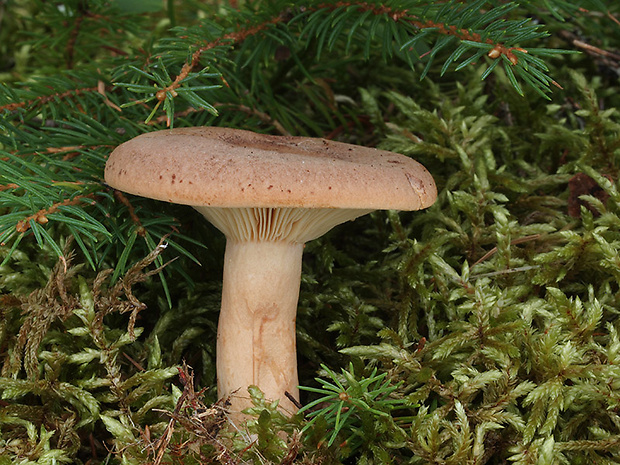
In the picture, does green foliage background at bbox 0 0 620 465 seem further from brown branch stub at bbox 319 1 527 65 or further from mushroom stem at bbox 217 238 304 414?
mushroom stem at bbox 217 238 304 414

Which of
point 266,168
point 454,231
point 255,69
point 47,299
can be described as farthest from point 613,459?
→ point 47,299

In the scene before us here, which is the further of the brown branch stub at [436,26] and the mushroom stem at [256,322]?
the mushroom stem at [256,322]

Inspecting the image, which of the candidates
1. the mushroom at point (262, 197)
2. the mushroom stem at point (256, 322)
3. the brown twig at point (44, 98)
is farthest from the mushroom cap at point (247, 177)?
the brown twig at point (44, 98)

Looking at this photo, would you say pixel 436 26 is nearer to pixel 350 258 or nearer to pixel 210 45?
pixel 210 45

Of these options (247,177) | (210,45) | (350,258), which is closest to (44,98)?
(210,45)

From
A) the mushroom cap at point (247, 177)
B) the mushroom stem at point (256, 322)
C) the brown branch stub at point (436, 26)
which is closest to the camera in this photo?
the mushroom cap at point (247, 177)

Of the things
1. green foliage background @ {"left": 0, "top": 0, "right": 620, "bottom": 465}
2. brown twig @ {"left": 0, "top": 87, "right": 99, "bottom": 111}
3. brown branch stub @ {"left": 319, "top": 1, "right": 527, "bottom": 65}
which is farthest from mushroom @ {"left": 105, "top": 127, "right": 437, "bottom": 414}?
brown twig @ {"left": 0, "top": 87, "right": 99, "bottom": 111}

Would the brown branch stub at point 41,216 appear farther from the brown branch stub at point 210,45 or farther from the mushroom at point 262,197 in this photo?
the brown branch stub at point 210,45
